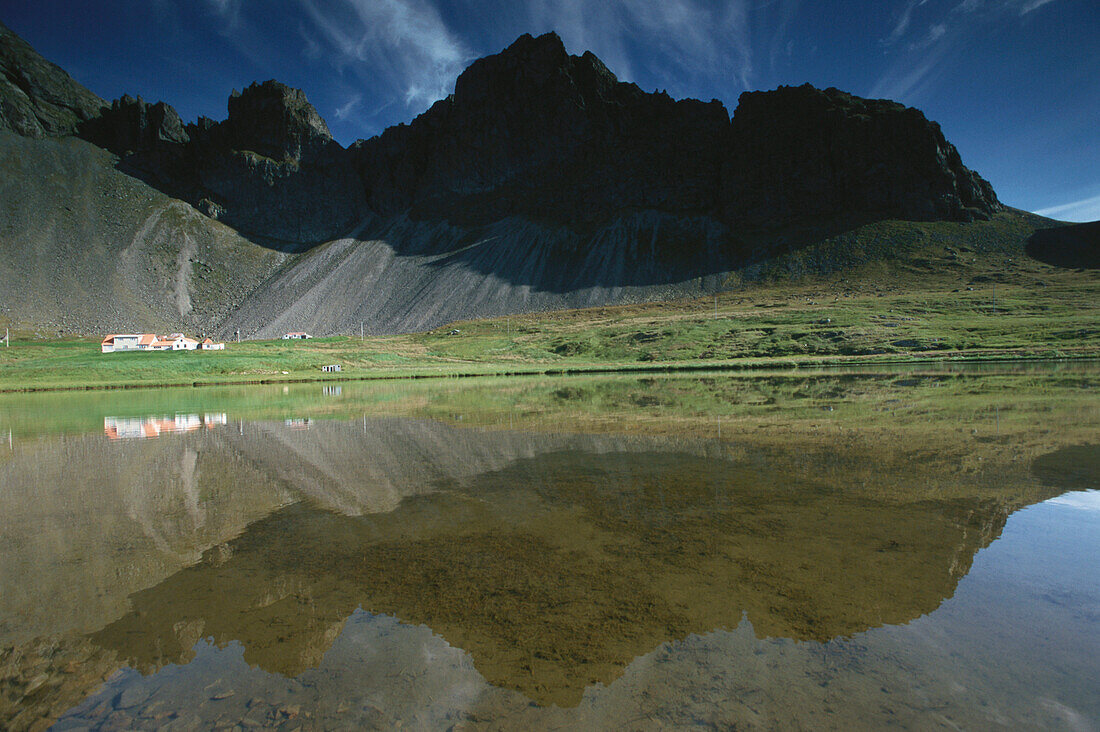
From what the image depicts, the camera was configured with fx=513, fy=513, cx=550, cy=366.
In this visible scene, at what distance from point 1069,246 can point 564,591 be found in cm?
16108

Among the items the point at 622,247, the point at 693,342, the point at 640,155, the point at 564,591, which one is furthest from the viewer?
the point at 640,155

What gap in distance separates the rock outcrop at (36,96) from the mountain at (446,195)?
1.90 ft

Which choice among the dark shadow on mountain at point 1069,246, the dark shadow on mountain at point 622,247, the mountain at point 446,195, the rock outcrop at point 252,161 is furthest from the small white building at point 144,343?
the dark shadow on mountain at point 1069,246

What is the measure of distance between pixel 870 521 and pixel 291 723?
681cm

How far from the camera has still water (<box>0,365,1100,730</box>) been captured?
11.7 ft

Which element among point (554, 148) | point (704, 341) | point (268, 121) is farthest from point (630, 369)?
point (268, 121)

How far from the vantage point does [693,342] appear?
7425cm

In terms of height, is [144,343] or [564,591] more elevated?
[144,343]

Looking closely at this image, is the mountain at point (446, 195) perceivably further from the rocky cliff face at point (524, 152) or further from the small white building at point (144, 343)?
the small white building at point (144, 343)

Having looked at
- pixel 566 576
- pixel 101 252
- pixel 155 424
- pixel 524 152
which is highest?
pixel 524 152

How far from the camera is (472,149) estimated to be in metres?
156

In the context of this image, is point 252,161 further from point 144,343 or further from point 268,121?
point 144,343

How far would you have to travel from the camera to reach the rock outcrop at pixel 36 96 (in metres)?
135

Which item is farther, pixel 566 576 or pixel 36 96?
pixel 36 96
